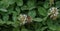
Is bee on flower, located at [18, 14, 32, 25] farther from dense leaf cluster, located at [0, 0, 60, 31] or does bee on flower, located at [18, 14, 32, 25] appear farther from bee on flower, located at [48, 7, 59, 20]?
bee on flower, located at [48, 7, 59, 20]

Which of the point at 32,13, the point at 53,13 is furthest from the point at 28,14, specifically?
the point at 53,13

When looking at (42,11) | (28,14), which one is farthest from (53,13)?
(28,14)

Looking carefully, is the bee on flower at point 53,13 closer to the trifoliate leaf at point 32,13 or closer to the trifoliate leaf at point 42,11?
the trifoliate leaf at point 42,11

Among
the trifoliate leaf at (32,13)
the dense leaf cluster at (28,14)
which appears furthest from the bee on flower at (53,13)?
the trifoliate leaf at (32,13)

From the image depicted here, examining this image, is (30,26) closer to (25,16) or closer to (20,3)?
(25,16)

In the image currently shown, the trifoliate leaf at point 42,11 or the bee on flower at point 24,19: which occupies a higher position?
the trifoliate leaf at point 42,11

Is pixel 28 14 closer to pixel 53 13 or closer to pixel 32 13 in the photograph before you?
pixel 32 13

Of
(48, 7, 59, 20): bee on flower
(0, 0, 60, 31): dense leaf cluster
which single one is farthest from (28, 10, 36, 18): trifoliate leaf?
(48, 7, 59, 20): bee on flower

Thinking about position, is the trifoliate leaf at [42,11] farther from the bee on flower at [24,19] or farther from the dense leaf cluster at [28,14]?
the bee on flower at [24,19]

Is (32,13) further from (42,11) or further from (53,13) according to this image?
(53,13)
